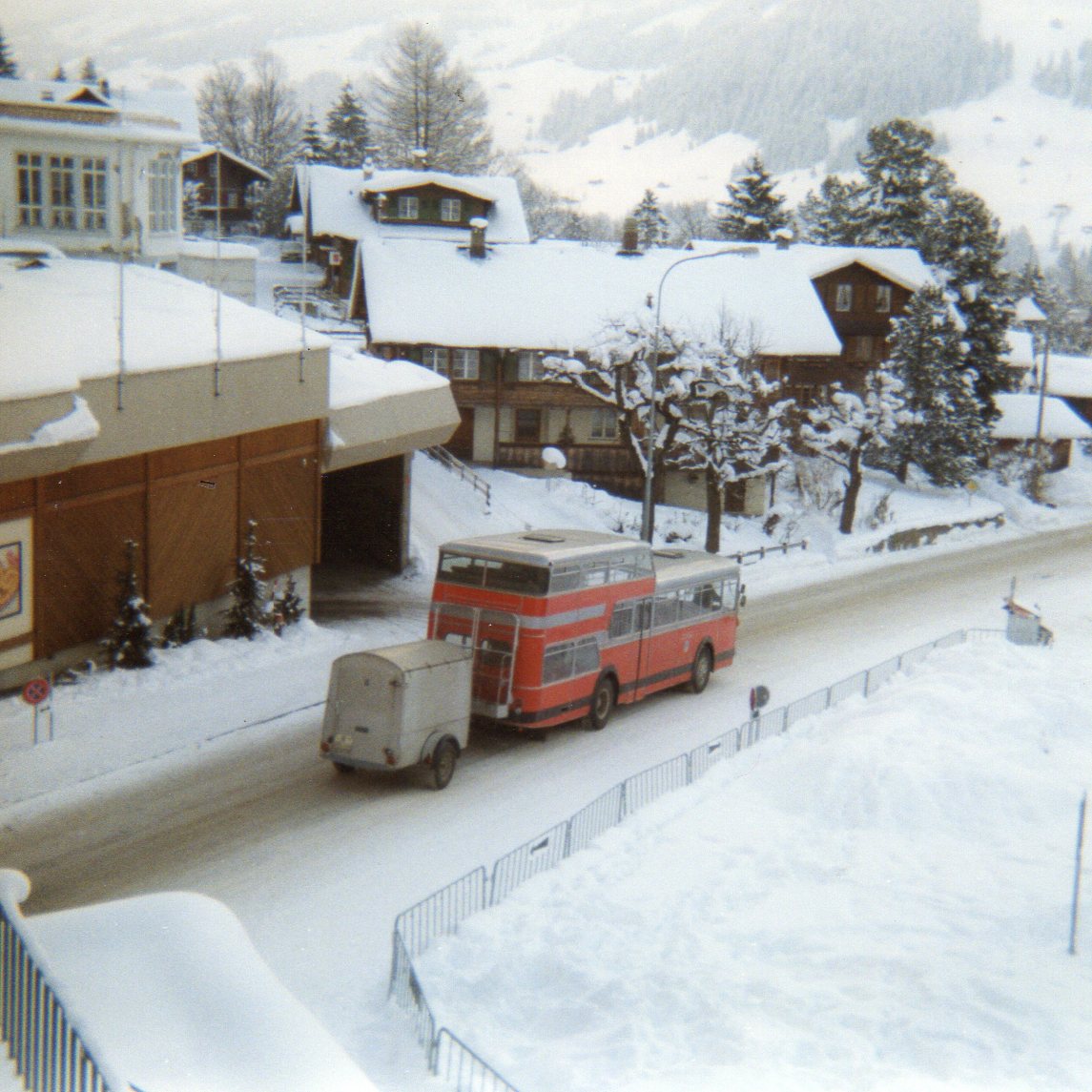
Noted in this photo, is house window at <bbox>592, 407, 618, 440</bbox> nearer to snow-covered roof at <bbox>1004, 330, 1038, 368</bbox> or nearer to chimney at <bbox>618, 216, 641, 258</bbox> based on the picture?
chimney at <bbox>618, 216, 641, 258</bbox>

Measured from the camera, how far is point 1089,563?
42.4 metres

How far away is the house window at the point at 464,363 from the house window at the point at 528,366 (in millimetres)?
1566

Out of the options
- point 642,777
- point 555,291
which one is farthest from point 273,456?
point 555,291

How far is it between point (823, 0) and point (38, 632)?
69.2 metres

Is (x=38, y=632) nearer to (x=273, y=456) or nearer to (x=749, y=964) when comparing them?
(x=273, y=456)

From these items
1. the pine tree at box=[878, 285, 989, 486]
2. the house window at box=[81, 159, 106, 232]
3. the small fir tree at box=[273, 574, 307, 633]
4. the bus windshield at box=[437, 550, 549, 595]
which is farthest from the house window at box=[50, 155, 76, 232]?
the pine tree at box=[878, 285, 989, 486]

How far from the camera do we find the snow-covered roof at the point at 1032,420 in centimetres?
6475

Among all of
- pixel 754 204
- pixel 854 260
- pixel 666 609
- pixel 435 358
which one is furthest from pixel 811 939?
pixel 754 204

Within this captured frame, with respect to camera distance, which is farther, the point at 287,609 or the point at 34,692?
the point at 287,609

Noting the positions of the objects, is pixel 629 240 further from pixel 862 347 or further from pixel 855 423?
pixel 855 423

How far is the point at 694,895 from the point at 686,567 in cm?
1097

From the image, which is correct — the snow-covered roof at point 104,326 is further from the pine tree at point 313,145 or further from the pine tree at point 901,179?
the pine tree at point 313,145

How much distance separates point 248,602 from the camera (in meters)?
24.7

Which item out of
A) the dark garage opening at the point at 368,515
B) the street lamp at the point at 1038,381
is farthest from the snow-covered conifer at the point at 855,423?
the dark garage opening at the point at 368,515
